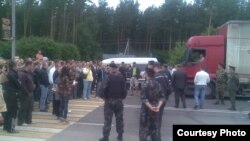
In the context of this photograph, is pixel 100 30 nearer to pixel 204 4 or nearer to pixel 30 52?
pixel 204 4

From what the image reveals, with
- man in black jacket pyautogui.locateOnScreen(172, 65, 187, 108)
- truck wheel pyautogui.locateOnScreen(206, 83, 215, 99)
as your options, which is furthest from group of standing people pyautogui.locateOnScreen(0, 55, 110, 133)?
truck wheel pyautogui.locateOnScreen(206, 83, 215, 99)

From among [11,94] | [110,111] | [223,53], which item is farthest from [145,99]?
[223,53]

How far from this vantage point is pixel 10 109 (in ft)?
36.0

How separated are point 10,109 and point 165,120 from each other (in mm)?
5321

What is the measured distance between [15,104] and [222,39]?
14708 mm

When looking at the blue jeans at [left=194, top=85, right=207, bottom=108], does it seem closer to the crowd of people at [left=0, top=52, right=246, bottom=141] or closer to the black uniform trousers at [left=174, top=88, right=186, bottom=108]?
the crowd of people at [left=0, top=52, right=246, bottom=141]

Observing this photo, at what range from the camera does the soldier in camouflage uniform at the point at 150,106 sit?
9.27 m

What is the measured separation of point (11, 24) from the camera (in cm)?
1534

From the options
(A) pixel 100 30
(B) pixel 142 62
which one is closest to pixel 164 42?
(A) pixel 100 30

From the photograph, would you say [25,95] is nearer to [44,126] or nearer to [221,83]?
[44,126]

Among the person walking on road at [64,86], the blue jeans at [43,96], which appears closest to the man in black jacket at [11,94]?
the person walking on road at [64,86]

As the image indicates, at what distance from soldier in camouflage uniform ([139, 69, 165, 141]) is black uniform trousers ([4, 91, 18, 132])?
11.4 feet

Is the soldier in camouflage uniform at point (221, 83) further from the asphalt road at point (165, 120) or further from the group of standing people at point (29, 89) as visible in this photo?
the group of standing people at point (29, 89)

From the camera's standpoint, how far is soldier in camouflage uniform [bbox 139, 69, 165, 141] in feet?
30.4
